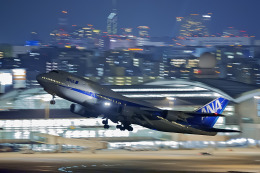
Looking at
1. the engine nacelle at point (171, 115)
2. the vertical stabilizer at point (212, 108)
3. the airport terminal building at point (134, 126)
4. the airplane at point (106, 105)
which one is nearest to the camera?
the airplane at point (106, 105)

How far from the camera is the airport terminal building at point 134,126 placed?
12028cm

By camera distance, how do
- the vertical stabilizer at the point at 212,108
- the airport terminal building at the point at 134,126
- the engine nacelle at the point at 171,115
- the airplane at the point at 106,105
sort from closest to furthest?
1. the airplane at the point at 106,105
2. the engine nacelle at the point at 171,115
3. the vertical stabilizer at the point at 212,108
4. the airport terminal building at the point at 134,126

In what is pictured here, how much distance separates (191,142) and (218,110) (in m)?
34.3

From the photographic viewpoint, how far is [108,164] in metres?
79.2

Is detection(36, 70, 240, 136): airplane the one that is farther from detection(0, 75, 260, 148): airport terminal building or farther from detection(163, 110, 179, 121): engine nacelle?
detection(0, 75, 260, 148): airport terminal building

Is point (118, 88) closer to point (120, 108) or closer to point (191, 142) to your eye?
point (191, 142)

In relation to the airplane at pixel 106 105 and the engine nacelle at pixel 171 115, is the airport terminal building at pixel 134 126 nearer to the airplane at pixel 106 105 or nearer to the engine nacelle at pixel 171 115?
the airplane at pixel 106 105

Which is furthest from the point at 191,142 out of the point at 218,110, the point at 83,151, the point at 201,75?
the point at 201,75

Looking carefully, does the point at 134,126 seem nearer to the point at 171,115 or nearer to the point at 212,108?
the point at 212,108

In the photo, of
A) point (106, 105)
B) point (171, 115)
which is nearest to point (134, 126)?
point (171, 115)

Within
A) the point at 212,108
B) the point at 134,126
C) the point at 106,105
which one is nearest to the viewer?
the point at 106,105

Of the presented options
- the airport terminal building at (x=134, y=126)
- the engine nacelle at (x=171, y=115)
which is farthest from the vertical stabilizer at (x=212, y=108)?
the airport terminal building at (x=134, y=126)

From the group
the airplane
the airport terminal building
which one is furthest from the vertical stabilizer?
the airport terminal building

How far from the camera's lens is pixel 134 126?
123 meters
